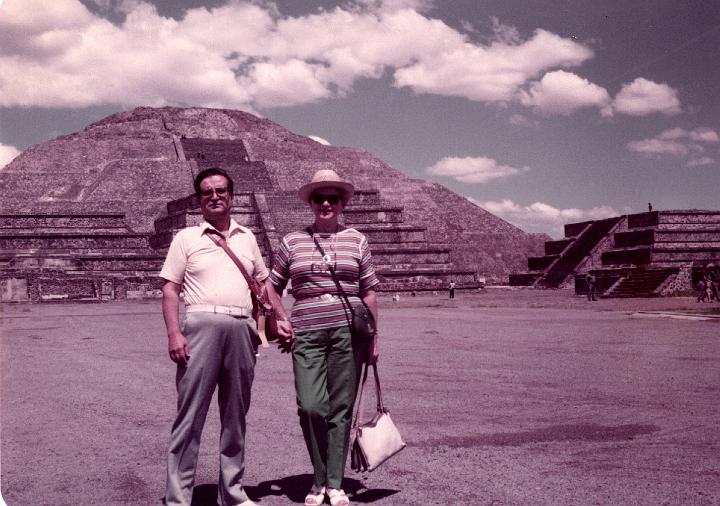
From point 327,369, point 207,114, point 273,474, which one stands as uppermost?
point 207,114

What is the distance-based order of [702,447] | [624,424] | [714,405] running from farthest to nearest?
[714,405], [624,424], [702,447]

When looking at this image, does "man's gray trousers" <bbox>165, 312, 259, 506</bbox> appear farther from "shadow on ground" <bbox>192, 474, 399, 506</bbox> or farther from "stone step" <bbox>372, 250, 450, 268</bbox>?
"stone step" <bbox>372, 250, 450, 268</bbox>

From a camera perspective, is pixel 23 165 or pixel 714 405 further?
pixel 23 165

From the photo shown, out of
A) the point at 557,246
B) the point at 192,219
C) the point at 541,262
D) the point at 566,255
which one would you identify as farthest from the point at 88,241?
the point at 557,246

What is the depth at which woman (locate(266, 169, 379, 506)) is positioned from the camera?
160 inches

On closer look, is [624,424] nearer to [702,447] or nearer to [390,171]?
[702,447]

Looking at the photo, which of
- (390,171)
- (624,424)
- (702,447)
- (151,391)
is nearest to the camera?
(702,447)

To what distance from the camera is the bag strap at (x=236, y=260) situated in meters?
3.93

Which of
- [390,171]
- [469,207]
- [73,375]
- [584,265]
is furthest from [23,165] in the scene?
[73,375]

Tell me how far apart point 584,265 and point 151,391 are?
2937cm

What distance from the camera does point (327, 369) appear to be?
418cm

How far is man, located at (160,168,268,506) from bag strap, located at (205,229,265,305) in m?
0.01

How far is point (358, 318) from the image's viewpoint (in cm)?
411

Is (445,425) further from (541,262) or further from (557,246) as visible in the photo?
(557,246)
